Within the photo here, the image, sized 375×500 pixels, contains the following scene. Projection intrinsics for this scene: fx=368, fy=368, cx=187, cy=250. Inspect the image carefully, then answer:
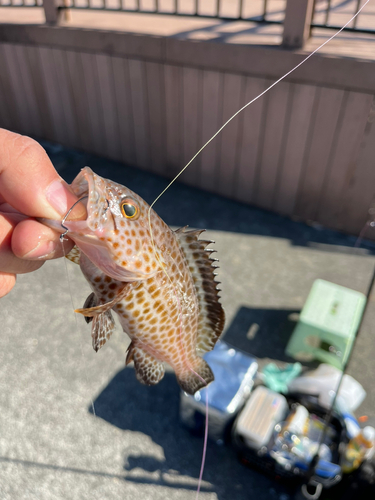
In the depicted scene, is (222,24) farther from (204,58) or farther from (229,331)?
(229,331)

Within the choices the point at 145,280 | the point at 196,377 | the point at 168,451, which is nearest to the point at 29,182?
the point at 145,280

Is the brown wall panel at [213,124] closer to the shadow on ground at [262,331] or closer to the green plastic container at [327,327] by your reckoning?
the green plastic container at [327,327]

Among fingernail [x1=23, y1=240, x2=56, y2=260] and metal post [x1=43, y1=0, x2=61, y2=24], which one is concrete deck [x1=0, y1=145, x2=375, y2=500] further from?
metal post [x1=43, y1=0, x2=61, y2=24]

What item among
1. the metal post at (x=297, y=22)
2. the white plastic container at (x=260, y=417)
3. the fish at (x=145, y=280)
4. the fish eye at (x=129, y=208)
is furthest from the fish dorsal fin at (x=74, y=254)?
the metal post at (x=297, y=22)

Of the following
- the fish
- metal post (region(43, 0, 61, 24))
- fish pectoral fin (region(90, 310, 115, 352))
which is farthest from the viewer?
metal post (region(43, 0, 61, 24))

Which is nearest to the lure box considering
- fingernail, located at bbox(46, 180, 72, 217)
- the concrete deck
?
the concrete deck
